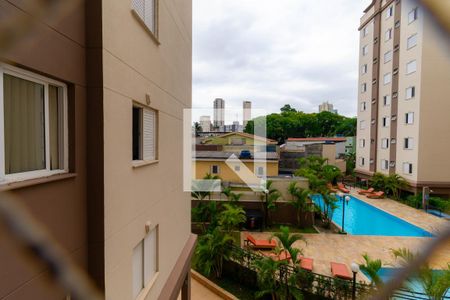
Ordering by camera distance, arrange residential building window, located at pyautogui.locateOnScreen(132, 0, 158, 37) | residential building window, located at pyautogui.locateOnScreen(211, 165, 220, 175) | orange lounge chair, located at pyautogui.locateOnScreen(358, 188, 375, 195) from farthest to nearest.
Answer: orange lounge chair, located at pyautogui.locateOnScreen(358, 188, 375, 195) < residential building window, located at pyautogui.locateOnScreen(211, 165, 220, 175) < residential building window, located at pyautogui.locateOnScreen(132, 0, 158, 37)

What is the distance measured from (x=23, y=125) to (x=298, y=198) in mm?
13682

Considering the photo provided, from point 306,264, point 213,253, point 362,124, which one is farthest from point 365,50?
point 213,253

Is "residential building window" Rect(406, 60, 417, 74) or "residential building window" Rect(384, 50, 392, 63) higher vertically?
"residential building window" Rect(384, 50, 392, 63)

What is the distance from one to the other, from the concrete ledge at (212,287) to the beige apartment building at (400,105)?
16597 millimetres

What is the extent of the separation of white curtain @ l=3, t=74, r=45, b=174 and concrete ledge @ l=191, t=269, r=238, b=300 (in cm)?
782

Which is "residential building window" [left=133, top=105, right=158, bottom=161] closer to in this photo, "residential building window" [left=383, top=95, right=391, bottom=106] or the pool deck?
the pool deck

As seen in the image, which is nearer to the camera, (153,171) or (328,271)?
(153,171)

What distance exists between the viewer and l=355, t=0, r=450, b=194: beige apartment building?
19.6m

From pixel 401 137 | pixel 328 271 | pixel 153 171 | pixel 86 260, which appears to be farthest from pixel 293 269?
pixel 401 137

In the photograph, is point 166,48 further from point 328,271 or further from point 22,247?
point 328,271

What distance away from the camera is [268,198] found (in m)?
14.2

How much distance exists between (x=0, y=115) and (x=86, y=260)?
1669mm

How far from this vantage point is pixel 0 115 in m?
1.89

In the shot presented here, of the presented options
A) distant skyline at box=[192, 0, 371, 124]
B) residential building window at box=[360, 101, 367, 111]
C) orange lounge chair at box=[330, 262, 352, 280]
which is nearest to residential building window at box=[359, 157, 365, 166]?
residential building window at box=[360, 101, 367, 111]
